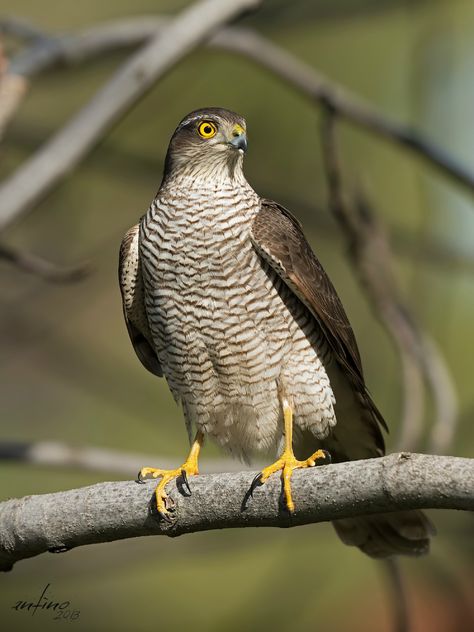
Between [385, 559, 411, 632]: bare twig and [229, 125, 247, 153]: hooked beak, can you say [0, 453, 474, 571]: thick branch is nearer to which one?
[229, 125, 247, 153]: hooked beak

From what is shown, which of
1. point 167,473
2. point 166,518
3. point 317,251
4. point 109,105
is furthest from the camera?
point 317,251

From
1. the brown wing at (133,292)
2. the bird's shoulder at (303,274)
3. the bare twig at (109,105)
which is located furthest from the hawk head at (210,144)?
the bare twig at (109,105)

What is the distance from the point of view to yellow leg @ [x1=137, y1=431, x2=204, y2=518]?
369 cm

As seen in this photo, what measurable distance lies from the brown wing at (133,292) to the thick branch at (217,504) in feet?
4.60

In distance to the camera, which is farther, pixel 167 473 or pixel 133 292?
pixel 133 292

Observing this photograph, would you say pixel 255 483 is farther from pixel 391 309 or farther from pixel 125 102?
pixel 391 309

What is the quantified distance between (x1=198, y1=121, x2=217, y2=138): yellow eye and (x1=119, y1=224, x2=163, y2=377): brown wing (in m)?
0.58

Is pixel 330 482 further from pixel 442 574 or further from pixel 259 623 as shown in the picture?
pixel 259 623

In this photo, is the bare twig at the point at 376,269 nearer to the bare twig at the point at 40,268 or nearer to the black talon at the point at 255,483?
the bare twig at the point at 40,268

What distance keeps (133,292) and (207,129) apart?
0.90 m

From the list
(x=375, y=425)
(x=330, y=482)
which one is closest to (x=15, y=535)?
(x=330, y=482)

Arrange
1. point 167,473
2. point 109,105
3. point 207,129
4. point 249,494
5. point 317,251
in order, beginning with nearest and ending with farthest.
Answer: point 249,494
point 167,473
point 207,129
point 109,105
point 317,251

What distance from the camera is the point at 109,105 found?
17.6 feet

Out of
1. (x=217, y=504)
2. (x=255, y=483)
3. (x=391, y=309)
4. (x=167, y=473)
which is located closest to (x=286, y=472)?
(x=255, y=483)
